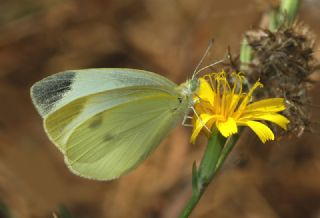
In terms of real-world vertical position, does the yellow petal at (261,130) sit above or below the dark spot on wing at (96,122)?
below

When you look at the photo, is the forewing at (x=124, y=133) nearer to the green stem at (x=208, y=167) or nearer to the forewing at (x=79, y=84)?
the forewing at (x=79, y=84)

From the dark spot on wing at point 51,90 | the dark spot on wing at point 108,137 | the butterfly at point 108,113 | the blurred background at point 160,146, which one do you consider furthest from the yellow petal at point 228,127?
the blurred background at point 160,146

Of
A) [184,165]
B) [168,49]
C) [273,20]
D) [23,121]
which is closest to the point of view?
[273,20]

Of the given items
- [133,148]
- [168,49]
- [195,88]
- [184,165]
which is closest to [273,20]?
[195,88]

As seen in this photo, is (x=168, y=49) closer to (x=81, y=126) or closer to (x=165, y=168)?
(x=165, y=168)

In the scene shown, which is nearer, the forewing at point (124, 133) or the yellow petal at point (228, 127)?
the yellow petal at point (228, 127)
